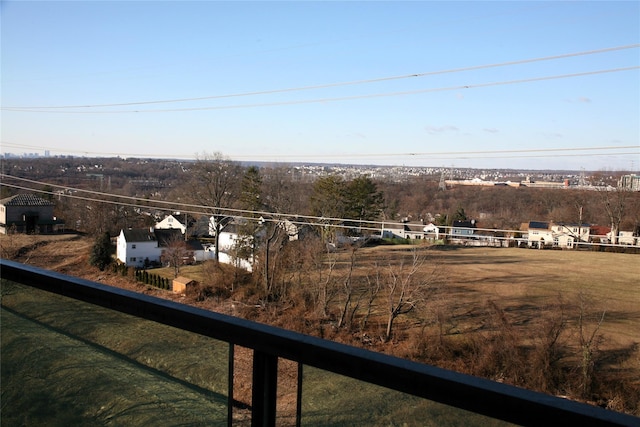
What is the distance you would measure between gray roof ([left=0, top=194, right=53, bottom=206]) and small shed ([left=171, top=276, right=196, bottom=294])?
4.22 metres

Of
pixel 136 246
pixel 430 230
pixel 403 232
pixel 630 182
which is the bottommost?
pixel 136 246

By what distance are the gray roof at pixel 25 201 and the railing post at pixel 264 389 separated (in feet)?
48.0

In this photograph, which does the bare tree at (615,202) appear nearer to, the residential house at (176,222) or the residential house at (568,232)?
the residential house at (568,232)

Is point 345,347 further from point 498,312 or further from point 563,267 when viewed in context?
point 563,267

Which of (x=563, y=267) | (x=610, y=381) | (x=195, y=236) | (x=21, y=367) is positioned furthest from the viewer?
(x=195, y=236)

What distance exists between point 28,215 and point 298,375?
1503cm

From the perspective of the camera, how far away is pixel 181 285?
14.1 metres

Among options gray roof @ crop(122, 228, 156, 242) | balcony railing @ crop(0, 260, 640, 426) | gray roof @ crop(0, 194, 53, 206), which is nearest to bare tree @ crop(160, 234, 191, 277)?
gray roof @ crop(122, 228, 156, 242)

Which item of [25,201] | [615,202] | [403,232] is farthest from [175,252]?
[615,202]

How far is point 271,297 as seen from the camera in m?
13.5

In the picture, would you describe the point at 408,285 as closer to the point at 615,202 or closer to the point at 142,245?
the point at 615,202

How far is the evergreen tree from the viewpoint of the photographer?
14578mm

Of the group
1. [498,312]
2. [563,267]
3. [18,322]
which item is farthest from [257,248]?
[18,322]

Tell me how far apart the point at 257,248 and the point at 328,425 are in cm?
1356
